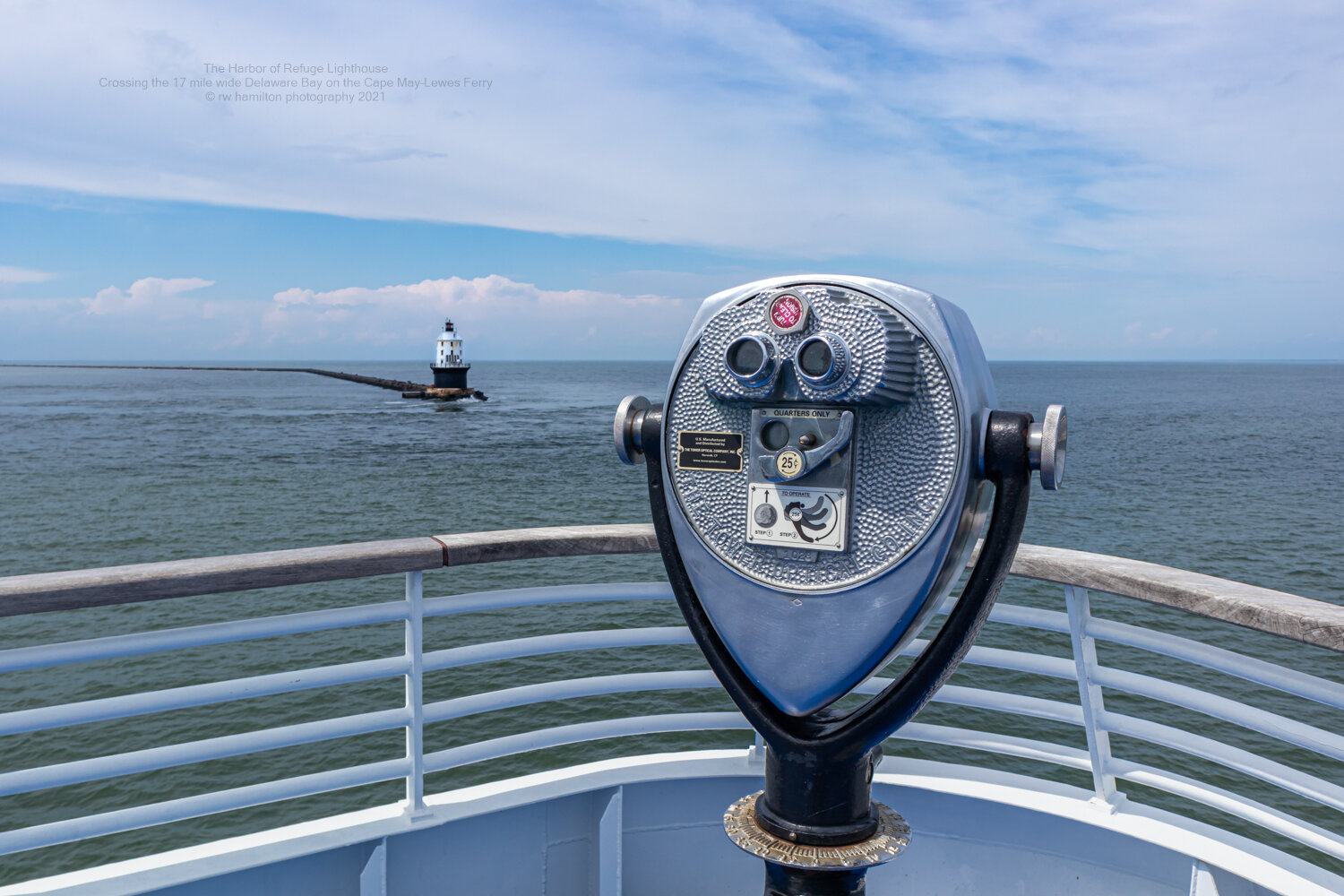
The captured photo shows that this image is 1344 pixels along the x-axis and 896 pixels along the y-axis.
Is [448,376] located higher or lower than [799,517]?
lower

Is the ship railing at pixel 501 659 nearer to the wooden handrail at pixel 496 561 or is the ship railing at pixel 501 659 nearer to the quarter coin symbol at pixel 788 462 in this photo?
the wooden handrail at pixel 496 561

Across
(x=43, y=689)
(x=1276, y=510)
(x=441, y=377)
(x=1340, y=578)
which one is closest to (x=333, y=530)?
(x=43, y=689)

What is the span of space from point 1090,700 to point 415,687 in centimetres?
134

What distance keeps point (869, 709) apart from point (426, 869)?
42.3 inches

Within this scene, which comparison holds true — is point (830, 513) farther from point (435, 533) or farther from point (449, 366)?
point (449, 366)

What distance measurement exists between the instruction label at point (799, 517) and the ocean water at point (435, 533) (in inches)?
321

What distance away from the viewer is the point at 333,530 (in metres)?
21.2

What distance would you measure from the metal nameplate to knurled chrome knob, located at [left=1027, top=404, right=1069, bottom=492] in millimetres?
388

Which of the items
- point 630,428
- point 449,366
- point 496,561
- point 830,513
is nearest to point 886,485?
point 830,513

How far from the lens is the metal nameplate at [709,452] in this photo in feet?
4.31

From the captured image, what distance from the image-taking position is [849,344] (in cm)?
121

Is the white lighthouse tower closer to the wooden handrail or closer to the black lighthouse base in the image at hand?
the black lighthouse base

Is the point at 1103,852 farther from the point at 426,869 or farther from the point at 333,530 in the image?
the point at 333,530

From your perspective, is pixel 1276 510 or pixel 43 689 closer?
pixel 43 689
